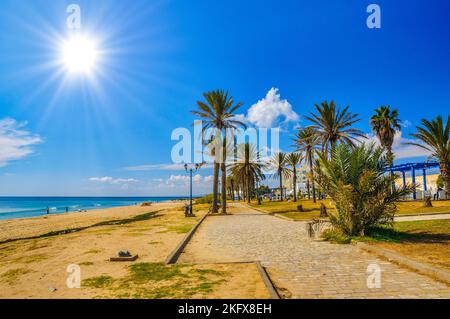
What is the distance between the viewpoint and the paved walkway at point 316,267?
17.1 feet

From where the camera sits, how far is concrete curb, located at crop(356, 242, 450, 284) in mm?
5750

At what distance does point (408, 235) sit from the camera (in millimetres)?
10984

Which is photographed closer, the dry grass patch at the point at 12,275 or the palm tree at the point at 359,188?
the dry grass patch at the point at 12,275

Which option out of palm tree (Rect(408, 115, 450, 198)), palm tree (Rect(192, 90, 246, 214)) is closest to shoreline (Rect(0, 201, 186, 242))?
palm tree (Rect(192, 90, 246, 214))

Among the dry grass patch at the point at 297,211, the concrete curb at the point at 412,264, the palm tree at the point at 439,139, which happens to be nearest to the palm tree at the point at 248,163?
the dry grass patch at the point at 297,211

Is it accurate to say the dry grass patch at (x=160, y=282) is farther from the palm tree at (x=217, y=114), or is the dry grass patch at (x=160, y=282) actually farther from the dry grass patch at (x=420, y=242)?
the palm tree at (x=217, y=114)

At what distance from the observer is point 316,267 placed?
7082mm

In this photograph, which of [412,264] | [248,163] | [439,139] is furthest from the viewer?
[248,163]

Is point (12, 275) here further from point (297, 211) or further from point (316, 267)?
point (297, 211)

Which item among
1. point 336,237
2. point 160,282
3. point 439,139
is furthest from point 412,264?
point 439,139

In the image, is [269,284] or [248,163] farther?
[248,163]

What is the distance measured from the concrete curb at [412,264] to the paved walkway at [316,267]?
0.65ft

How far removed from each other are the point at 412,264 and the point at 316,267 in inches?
84.1
